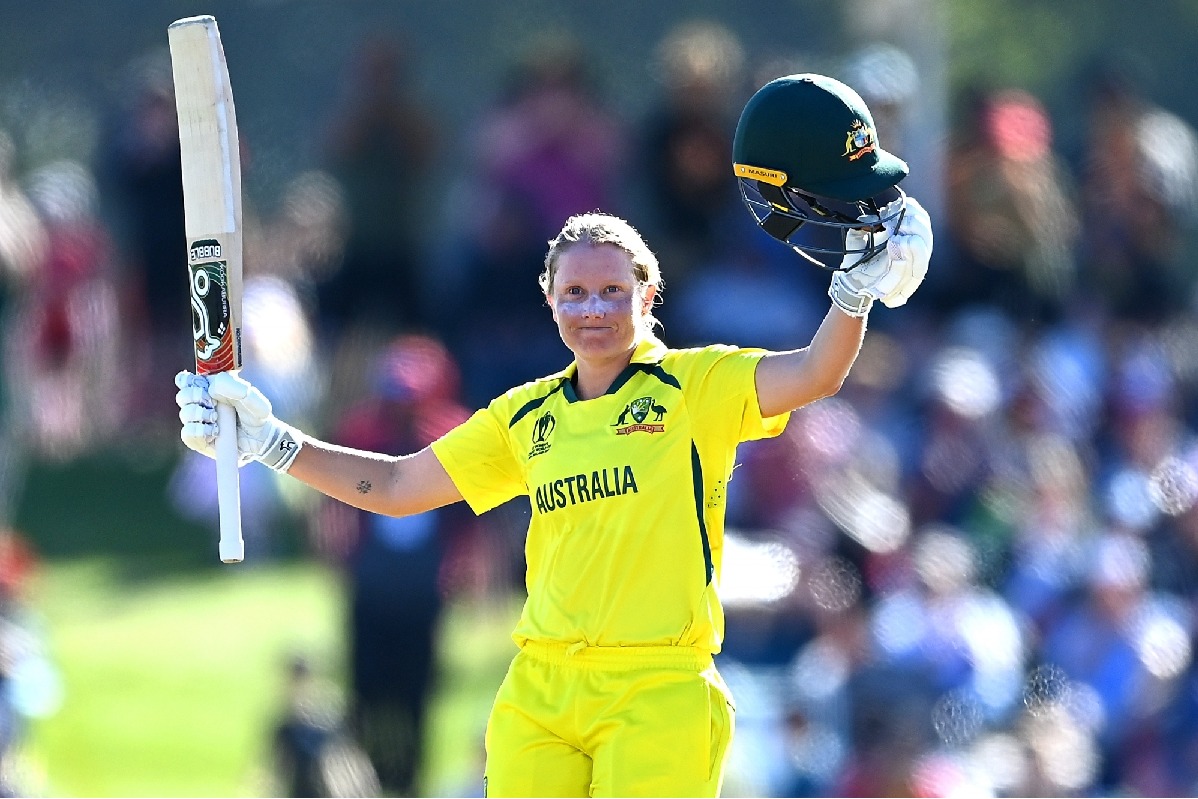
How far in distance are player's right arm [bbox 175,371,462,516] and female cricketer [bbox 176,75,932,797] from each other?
32 cm

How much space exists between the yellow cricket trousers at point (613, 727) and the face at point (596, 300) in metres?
0.58

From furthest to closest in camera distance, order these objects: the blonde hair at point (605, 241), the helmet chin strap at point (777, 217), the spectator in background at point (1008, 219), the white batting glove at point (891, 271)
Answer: the spectator in background at point (1008, 219), the blonde hair at point (605, 241), the helmet chin strap at point (777, 217), the white batting glove at point (891, 271)

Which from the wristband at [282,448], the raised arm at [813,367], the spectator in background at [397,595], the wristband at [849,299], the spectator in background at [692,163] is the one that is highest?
the spectator in background at [692,163]

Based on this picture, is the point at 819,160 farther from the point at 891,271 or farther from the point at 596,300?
the point at 596,300

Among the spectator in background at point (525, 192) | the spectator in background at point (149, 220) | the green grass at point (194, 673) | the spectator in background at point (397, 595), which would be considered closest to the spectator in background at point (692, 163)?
the spectator in background at point (525, 192)

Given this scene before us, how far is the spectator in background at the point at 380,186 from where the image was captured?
7.91 metres

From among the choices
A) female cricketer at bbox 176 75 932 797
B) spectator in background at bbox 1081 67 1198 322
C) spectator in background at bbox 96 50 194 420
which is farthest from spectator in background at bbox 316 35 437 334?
female cricketer at bbox 176 75 932 797

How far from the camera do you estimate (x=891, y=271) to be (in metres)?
3.42

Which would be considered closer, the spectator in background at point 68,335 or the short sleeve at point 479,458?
the short sleeve at point 479,458

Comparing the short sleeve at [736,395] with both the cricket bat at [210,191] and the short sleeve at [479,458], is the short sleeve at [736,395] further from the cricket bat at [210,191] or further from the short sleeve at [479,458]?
the cricket bat at [210,191]

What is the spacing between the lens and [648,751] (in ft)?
11.4

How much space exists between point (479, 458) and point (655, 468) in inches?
19.0

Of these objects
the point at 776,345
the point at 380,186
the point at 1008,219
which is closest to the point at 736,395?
the point at 776,345

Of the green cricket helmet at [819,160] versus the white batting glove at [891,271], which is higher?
the green cricket helmet at [819,160]
